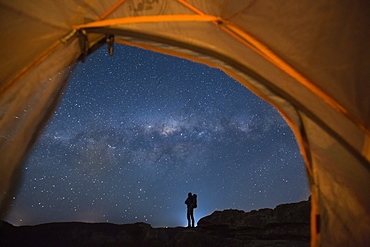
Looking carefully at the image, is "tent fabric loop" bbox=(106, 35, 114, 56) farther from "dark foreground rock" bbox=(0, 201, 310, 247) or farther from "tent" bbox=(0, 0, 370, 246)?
"dark foreground rock" bbox=(0, 201, 310, 247)

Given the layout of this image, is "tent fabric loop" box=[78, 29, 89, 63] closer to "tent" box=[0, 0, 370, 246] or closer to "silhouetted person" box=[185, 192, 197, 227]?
"tent" box=[0, 0, 370, 246]

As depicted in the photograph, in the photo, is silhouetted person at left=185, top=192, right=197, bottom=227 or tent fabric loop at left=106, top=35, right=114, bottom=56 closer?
tent fabric loop at left=106, top=35, right=114, bottom=56

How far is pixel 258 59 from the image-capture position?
2480mm

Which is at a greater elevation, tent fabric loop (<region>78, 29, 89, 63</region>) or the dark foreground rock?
tent fabric loop (<region>78, 29, 89, 63</region>)

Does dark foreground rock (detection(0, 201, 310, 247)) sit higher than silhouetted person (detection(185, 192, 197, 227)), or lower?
lower

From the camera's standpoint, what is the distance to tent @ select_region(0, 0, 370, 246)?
6.58 feet

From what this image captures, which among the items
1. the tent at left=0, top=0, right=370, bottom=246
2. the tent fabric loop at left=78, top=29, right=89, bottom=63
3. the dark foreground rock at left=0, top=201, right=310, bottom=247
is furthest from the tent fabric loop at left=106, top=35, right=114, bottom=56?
the dark foreground rock at left=0, top=201, right=310, bottom=247

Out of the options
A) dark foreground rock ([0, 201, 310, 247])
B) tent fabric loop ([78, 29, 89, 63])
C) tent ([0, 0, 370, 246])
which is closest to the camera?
tent ([0, 0, 370, 246])

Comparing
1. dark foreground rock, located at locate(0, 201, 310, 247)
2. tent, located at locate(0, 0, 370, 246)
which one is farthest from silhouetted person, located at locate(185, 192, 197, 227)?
tent, located at locate(0, 0, 370, 246)

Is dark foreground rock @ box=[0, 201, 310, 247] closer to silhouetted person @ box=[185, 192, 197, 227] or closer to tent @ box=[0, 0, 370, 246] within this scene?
silhouetted person @ box=[185, 192, 197, 227]

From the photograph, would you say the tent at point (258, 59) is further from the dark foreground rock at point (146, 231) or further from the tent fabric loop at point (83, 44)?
the dark foreground rock at point (146, 231)

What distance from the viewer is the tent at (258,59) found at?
201cm

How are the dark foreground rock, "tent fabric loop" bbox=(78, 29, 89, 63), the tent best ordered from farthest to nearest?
the dark foreground rock → "tent fabric loop" bbox=(78, 29, 89, 63) → the tent

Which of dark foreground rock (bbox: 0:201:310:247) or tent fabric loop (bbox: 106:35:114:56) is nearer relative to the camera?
tent fabric loop (bbox: 106:35:114:56)
